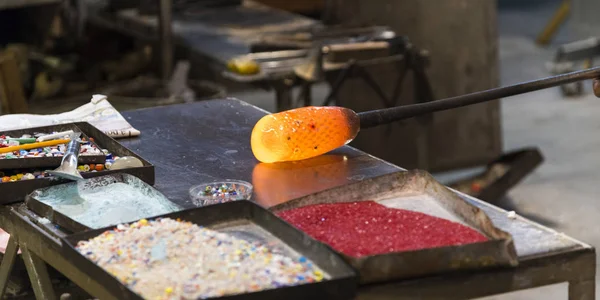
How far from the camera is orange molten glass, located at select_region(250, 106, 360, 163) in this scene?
2518 mm

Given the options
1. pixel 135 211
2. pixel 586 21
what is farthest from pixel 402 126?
pixel 586 21

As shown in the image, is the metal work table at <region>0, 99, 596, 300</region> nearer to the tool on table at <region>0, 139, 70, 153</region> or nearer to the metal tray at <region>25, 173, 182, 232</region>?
the metal tray at <region>25, 173, 182, 232</region>

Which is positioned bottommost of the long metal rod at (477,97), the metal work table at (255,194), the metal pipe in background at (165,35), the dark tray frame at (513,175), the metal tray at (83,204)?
the dark tray frame at (513,175)

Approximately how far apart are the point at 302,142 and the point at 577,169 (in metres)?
4.00

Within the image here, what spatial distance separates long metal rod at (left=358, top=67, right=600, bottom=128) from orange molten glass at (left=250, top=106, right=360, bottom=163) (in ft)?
0.19

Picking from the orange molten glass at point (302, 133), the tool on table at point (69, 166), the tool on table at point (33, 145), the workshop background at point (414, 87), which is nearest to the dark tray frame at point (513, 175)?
the workshop background at point (414, 87)

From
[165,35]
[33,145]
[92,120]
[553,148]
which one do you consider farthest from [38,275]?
[553,148]

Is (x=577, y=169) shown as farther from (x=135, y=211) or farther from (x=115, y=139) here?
(x=135, y=211)

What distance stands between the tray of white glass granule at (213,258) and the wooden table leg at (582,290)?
0.52 metres

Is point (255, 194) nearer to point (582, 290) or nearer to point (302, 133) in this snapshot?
point (302, 133)

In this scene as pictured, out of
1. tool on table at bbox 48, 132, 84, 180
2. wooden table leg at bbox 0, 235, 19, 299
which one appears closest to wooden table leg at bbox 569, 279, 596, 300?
tool on table at bbox 48, 132, 84, 180

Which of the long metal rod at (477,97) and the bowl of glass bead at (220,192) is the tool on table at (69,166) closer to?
the bowl of glass bead at (220,192)

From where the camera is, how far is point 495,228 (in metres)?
1.94

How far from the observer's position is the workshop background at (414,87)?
5.17m
